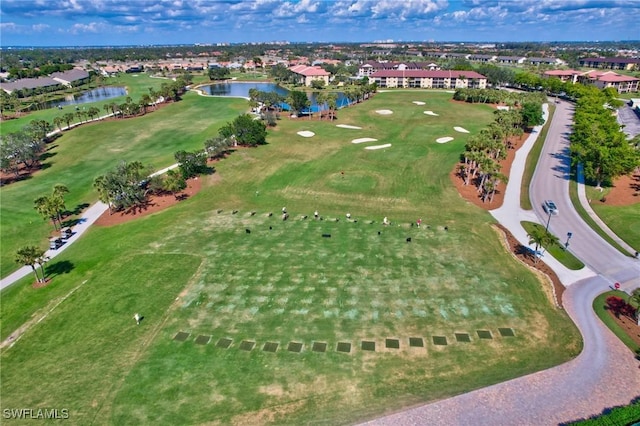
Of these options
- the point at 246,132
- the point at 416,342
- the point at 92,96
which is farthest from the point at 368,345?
the point at 92,96

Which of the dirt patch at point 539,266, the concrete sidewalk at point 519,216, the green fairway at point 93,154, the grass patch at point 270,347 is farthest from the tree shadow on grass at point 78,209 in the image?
the concrete sidewalk at point 519,216

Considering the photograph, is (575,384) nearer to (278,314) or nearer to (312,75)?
(278,314)

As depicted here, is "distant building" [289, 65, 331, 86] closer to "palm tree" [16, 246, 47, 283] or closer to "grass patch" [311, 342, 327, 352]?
"palm tree" [16, 246, 47, 283]

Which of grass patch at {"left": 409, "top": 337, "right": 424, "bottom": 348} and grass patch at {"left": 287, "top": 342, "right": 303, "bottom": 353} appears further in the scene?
grass patch at {"left": 409, "top": 337, "right": 424, "bottom": 348}

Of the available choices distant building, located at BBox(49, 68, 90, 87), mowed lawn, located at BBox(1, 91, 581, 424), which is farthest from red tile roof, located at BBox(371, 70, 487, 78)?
distant building, located at BBox(49, 68, 90, 87)

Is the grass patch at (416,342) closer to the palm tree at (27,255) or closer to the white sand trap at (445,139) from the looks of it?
the palm tree at (27,255)

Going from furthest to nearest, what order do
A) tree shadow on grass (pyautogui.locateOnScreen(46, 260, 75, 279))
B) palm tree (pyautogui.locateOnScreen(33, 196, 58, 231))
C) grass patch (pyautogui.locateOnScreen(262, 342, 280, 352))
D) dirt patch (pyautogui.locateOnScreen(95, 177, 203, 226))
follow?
dirt patch (pyautogui.locateOnScreen(95, 177, 203, 226)) → palm tree (pyautogui.locateOnScreen(33, 196, 58, 231)) → tree shadow on grass (pyautogui.locateOnScreen(46, 260, 75, 279)) → grass patch (pyautogui.locateOnScreen(262, 342, 280, 352))
